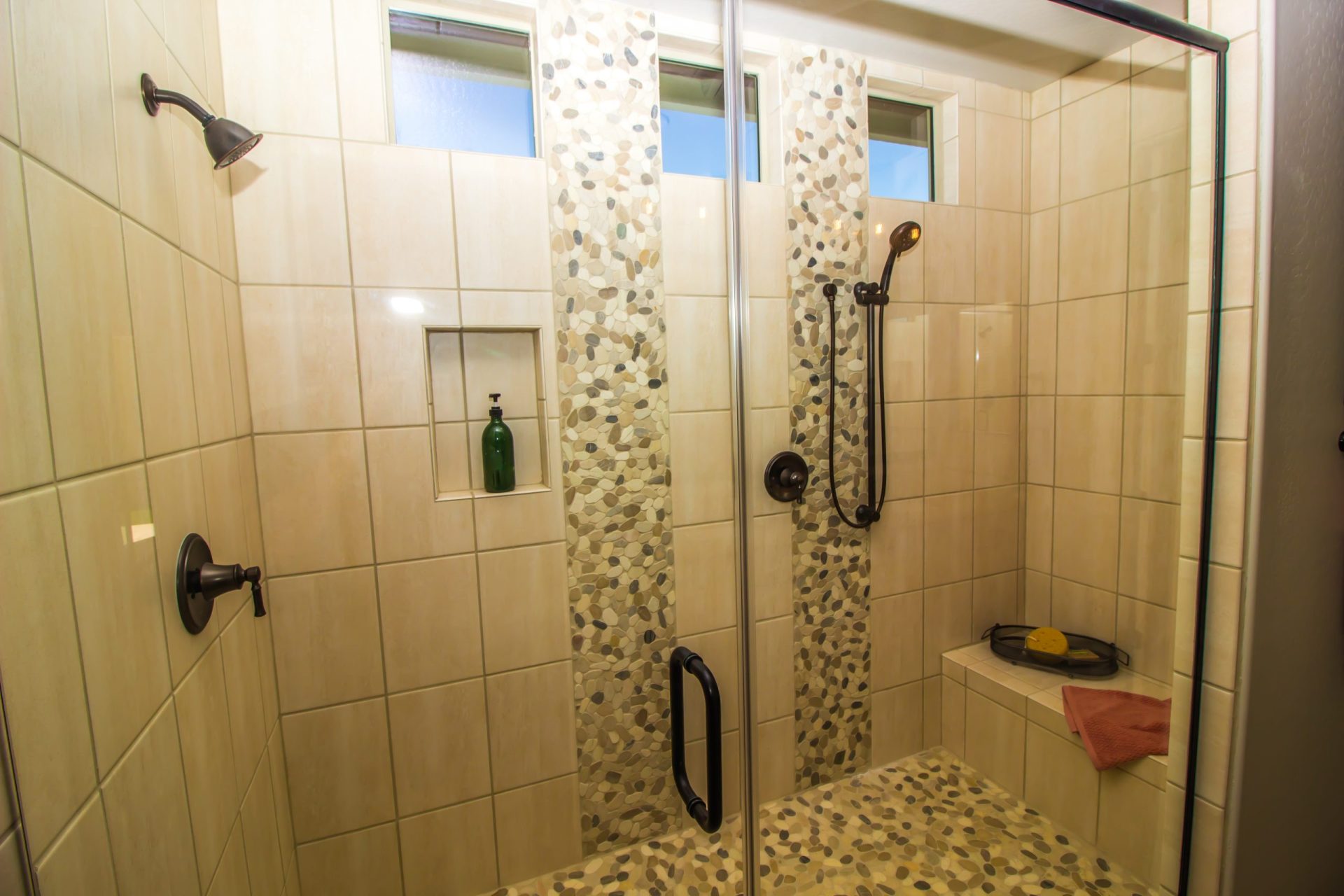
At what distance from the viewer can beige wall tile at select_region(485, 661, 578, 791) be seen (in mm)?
1261

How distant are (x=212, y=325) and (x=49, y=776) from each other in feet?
2.35

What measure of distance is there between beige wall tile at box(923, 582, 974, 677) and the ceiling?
49.9 inches

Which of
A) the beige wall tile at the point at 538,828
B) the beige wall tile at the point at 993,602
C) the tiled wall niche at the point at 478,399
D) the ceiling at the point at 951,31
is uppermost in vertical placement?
the ceiling at the point at 951,31

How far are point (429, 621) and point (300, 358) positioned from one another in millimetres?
602

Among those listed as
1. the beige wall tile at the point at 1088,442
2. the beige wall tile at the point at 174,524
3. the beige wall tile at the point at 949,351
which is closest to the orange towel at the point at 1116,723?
the beige wall tile at the point at 1088,442

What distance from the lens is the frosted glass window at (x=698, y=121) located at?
1275mm

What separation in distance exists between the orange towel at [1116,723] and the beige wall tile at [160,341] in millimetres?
1865

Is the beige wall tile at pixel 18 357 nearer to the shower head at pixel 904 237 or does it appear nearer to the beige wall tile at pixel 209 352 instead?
the beige wall tile at pixel 209 352

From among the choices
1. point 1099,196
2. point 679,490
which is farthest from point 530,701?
point 1099,196

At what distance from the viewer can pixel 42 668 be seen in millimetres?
480

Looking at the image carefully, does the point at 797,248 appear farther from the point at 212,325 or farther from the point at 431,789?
the point at 431,789

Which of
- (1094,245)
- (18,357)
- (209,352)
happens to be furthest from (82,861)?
(1094,245)

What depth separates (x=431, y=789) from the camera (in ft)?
4.01

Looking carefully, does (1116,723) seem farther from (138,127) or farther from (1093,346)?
(138,127)
